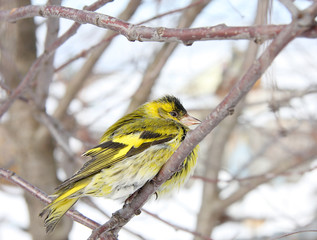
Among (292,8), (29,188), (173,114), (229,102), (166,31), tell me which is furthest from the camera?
(173,114)

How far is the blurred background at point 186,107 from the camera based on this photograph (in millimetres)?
3611

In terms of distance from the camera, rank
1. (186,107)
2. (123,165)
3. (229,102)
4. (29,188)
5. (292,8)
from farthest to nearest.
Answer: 1. (186,107)
2. (123,165)
3. (29,188)
4. (229,102)
5. (292,8)

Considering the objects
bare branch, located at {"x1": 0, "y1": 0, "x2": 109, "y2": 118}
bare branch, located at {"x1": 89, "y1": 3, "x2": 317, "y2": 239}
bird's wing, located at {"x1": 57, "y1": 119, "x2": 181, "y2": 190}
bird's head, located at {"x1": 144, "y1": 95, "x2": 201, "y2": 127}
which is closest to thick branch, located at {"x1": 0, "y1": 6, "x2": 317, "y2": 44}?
bare branch, located at {"x1": 89, "y1": 3, "x2": 317, "y2": 239}

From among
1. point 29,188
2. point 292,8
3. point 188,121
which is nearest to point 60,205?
point 29,188

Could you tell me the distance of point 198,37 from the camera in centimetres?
154

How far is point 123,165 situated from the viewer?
2666 millimetres

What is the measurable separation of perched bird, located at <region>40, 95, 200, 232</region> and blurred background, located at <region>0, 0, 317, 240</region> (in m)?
0.38

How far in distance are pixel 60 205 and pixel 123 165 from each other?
473mm

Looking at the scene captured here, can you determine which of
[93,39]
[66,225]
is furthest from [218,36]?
[93,39]

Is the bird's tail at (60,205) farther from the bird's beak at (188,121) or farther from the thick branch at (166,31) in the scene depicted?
the bird's beak at (188,121)

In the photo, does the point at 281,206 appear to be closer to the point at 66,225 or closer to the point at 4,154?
the point at 66,225

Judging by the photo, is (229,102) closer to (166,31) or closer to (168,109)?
(166,31)

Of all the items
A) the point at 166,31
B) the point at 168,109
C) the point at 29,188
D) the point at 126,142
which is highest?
the point at 168,109

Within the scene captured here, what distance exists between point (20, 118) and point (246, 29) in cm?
345
